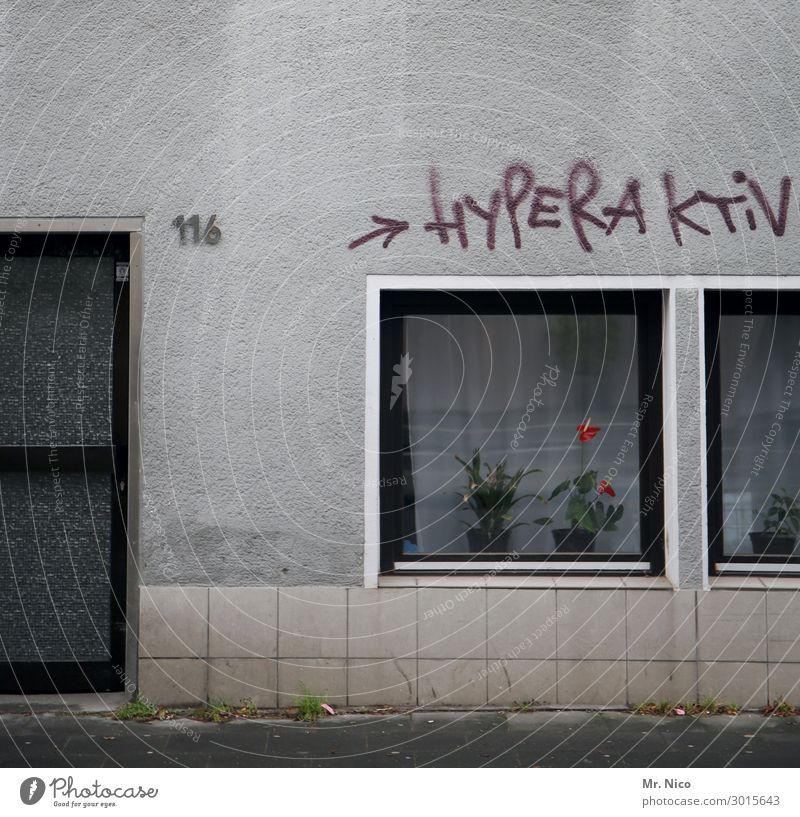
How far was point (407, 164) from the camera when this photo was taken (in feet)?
21.0

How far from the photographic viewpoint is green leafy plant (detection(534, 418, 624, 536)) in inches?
263

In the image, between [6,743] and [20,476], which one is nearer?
[6,743]

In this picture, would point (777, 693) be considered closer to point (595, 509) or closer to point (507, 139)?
point (595, 509)

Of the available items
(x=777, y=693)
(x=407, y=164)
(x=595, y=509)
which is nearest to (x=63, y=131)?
(x=407, y=164)

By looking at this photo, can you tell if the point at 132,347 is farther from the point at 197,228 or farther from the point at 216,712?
the point at 216,712

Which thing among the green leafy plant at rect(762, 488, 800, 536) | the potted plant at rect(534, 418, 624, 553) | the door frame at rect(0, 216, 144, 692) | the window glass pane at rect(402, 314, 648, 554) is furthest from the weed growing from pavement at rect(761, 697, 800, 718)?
the door frame at rect(0, 216, 144, 692)

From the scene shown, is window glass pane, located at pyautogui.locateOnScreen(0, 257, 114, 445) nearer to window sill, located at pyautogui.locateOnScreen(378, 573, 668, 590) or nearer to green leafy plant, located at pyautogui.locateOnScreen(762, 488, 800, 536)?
window sill, located at pyautogui.locateOnScreen(378, 573, 668, 590)

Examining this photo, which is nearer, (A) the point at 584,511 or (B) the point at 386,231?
(B) the point at 386,231

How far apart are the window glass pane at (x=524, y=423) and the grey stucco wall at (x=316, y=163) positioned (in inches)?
16.2

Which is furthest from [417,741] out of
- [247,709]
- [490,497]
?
[490,497]

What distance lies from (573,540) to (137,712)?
8.71 ft

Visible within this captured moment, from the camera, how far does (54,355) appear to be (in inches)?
261

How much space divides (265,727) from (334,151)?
3.19 meters

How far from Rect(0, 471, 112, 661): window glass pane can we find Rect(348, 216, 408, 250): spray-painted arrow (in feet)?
6.65
